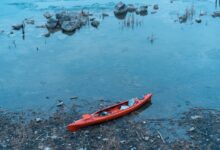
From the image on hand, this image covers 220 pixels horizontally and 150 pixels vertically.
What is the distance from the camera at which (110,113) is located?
538 inches

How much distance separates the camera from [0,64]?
62.6ft

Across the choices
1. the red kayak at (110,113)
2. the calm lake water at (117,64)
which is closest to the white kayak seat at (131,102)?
the red kayak at (110,113)

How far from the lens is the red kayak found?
1286 cm

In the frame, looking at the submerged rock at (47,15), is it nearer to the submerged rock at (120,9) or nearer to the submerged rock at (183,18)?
the submerged rock at (120,9)

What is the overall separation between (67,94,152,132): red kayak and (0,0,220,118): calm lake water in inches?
19.6

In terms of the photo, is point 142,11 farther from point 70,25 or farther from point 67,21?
point 70,25

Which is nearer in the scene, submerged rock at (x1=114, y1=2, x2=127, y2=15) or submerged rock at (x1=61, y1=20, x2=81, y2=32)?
submerged rock at (x1=61, y1=20, x2=81, y2=32)

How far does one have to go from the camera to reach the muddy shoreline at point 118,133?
474 inches

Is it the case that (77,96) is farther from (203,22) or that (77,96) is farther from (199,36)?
(203,22)

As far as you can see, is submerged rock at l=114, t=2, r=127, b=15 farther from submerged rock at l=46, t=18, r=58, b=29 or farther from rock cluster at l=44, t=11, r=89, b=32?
submerged rock at l=46, t=18, r=58, b=29

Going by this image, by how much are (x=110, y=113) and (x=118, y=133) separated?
3.91 feet

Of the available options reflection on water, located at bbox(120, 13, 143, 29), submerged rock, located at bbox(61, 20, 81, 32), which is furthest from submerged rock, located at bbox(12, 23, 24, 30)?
reflection on water, located at bbox(120, 13, 143, 29)

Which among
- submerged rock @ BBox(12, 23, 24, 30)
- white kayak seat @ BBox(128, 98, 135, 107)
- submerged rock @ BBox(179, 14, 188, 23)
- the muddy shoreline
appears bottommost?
the muddy shoreline

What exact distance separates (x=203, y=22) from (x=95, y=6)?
8849 millimetres
